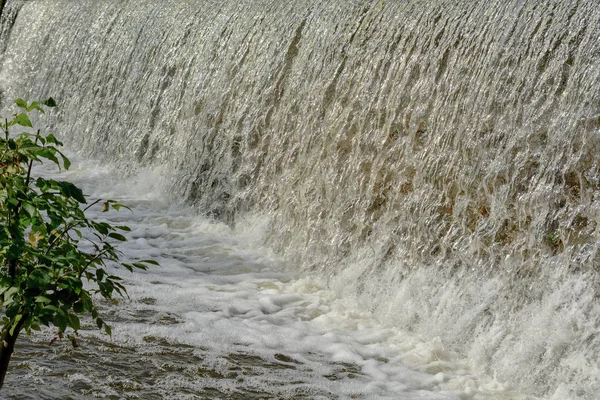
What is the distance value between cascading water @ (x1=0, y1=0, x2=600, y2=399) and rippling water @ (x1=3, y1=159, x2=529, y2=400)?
0.22 metres

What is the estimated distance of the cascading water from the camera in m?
4.34

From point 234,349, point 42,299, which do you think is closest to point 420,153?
point 234,349

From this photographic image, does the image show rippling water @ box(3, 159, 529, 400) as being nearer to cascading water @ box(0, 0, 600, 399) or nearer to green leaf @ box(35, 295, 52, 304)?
cascading water @ box(0, 0, 600, 399)

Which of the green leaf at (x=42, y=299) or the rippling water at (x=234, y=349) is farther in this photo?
the rippling water at (x=234, y=349)

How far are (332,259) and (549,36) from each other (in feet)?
6.47

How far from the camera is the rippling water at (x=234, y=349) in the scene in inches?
143

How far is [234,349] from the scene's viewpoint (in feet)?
13.8

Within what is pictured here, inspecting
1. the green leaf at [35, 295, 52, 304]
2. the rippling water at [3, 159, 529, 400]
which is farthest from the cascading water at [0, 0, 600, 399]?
the green leaf at [35, 295, 52, 304]

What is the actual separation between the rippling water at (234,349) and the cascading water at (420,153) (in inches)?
8.8

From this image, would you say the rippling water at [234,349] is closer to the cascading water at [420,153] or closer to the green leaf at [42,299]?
the cascading water at [420,153]

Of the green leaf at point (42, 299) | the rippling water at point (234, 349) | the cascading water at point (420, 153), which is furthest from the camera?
the cascading water at point (420, 153)

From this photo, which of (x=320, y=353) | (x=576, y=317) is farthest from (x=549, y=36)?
(x=320, y=353)

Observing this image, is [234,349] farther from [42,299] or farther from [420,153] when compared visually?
[42,299]

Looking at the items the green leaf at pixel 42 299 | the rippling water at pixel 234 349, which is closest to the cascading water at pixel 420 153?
the rippling water at pixel 234 349
